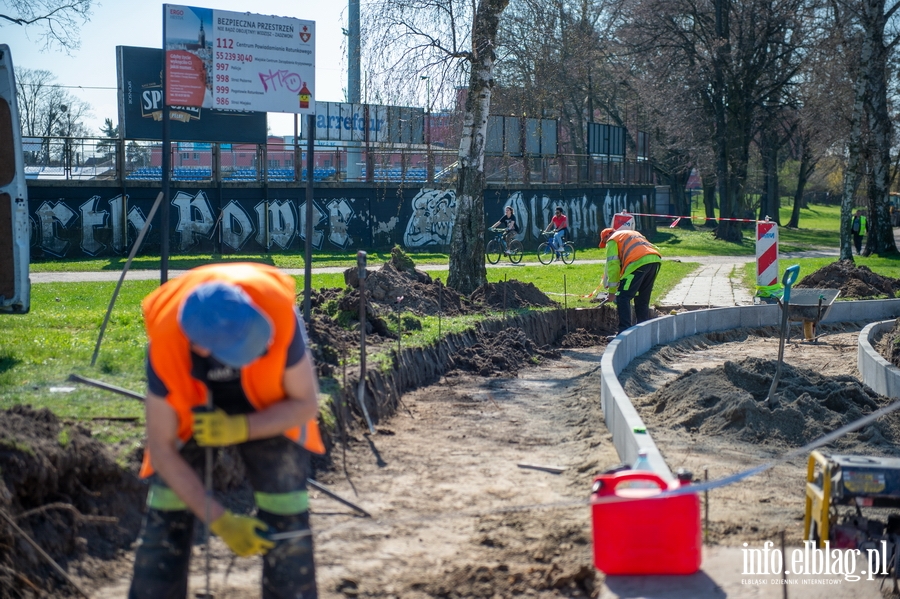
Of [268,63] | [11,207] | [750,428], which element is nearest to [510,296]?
[268,63]

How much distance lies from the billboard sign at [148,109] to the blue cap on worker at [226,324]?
24144mm

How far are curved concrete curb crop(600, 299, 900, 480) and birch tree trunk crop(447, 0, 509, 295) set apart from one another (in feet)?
11.0

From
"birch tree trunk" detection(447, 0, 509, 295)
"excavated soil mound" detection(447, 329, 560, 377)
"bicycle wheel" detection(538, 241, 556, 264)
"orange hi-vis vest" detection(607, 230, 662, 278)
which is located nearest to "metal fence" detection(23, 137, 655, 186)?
"bicycle wheel" detection(538, 241, 556, 264)

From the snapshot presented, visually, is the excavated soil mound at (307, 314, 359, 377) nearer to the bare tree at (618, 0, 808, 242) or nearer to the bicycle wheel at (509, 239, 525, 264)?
the bicycle wheel at (509, 239, 525, 264)

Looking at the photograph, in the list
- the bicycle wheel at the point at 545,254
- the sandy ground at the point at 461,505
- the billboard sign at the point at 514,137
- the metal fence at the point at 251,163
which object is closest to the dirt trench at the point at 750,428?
the sandy ground at the point at 461,505

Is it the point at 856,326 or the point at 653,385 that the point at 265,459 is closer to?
the point at 653,385

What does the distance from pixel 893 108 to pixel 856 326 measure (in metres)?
22.0

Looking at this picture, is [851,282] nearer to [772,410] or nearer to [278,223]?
[772,410]

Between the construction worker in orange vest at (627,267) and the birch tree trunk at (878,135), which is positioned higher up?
the birch tree trunk at (878,135)

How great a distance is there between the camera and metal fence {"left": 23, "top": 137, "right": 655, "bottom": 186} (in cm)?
2503

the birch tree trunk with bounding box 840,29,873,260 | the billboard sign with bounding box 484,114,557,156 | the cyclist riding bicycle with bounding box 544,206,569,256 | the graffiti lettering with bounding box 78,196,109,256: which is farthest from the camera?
the billboard sign with bounding box 484,114,557,156

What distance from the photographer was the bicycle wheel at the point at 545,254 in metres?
26.0

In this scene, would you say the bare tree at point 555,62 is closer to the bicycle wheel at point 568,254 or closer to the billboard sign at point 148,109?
the bicycle wheel at point 568,254

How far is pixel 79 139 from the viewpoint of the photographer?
81.6 feet
